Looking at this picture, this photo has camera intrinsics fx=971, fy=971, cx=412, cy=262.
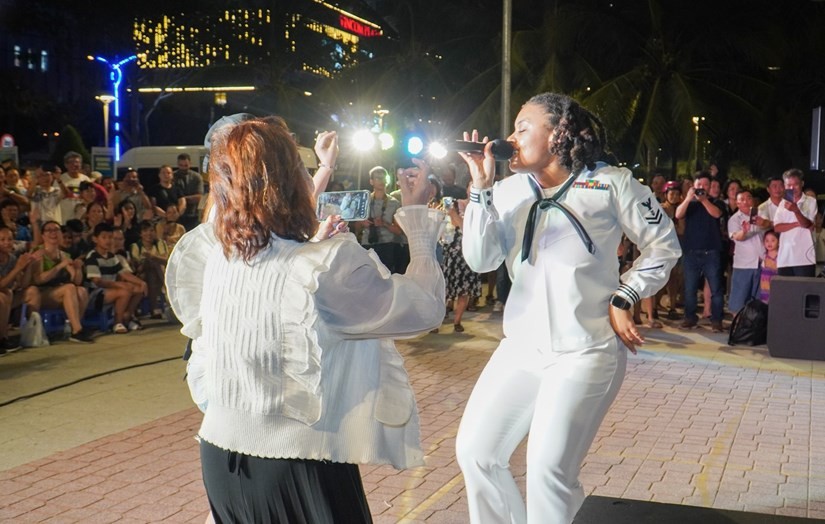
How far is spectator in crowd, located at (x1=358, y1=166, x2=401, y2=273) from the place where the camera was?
1261 centimetres

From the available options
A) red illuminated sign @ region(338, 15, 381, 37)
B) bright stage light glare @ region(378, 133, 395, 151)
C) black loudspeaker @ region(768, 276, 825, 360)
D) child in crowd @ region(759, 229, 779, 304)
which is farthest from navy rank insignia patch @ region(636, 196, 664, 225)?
red illuminated sign @ region(338, 15, 381, 37)

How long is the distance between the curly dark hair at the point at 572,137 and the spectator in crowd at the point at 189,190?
11.0m

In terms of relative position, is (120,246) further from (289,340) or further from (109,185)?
(289,340)

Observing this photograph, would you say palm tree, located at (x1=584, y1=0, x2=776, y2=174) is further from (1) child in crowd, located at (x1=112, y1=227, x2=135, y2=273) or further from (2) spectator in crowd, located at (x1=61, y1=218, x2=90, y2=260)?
(2) spectator in crowd, located at (x1=61, y1=218, x2=90, y2=260)

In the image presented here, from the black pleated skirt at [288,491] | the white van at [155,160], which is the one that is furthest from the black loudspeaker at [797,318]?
the white van at [155,160]

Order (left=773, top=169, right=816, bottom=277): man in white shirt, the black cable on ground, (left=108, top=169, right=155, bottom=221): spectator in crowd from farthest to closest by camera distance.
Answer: (left=108, top=169, right=155, bottom=221): spectator in crowd
(left=773, top=169, right=816, bottom=277): man in white shirt
the black cable on ground

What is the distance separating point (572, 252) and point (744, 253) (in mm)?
8973

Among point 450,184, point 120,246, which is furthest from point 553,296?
point 120,246

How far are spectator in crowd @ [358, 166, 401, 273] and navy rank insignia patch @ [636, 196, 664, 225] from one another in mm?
8727

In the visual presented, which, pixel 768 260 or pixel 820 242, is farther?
pixel 820 242

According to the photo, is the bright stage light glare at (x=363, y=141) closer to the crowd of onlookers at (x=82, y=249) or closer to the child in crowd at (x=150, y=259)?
the crowd of onlookers at (x=82, y=249)

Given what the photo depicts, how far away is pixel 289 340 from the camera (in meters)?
2.56

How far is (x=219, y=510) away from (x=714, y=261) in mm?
10150

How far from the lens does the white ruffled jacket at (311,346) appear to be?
8.39 ft
